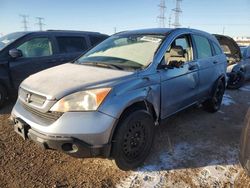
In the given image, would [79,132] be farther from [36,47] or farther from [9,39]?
[9,39]

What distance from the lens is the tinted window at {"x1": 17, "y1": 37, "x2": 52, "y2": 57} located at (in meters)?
5.45

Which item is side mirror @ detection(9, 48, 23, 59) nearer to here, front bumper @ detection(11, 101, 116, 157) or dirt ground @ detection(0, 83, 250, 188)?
dirt ground @ detection(0, 83, 250, 188)

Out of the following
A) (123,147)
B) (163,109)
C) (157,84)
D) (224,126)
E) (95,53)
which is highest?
(95,53)

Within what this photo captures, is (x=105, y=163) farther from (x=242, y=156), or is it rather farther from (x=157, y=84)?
(x=242, y=156)

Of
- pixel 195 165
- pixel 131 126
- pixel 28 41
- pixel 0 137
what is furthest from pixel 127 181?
pixel 28 41

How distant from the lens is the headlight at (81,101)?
255cm

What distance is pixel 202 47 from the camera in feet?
15.3

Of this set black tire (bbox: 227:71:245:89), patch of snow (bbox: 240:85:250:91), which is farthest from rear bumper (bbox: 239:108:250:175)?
patch of snow (bbox: 240:85:250:91)

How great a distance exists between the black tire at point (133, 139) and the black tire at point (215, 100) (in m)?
2.50

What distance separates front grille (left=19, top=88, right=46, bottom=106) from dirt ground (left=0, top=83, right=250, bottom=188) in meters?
0.91

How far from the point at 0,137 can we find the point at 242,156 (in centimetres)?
350

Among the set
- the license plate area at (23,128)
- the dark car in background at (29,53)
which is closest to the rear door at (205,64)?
the license plate area at (23,128)

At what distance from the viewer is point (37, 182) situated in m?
2.86

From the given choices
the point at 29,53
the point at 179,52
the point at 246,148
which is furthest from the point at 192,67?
the point at 29,53
